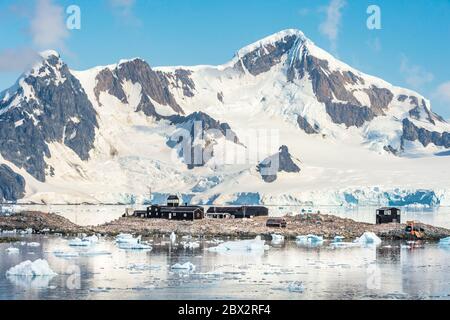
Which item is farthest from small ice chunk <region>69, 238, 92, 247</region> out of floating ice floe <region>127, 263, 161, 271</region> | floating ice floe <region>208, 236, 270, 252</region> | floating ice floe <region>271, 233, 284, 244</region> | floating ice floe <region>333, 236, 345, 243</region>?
floating ice floe <region>333, 236, 345, 243</region>

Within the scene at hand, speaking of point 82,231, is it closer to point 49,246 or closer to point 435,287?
point 49,246

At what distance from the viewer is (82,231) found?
88375 millimetres

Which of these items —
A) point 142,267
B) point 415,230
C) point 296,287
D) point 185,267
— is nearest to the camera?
point 296,287

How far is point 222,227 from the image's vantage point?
90.9 metres

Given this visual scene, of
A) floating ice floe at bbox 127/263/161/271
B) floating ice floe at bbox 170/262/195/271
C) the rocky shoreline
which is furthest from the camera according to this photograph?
the rocky shoreline

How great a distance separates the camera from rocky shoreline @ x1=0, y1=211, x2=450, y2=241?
8738 cm

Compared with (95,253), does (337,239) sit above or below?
above

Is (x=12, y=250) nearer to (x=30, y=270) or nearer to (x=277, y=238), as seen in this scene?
(x=30, y=270)

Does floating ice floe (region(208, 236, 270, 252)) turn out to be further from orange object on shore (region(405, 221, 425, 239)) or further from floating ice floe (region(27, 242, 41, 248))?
orange object on shore (region(405, 221, 425, 239))

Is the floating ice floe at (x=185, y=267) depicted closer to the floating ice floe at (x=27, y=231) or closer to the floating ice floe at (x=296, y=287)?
the floating ice floe at (x=296, y=287)

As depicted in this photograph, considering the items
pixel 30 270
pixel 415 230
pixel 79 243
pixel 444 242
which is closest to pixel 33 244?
pixel 79 243

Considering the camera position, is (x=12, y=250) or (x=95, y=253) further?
(x=95, y=253)
